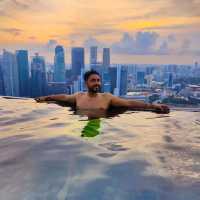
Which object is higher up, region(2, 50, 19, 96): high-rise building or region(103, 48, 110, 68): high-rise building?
region(103, 48, 110, 68): high-rise building

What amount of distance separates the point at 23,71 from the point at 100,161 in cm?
1361

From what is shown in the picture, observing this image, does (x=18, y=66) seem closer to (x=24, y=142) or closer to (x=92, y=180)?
(x=24, y=142)

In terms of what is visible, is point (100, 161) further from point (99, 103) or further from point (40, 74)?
point (40, 74)

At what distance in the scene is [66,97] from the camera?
4.83m

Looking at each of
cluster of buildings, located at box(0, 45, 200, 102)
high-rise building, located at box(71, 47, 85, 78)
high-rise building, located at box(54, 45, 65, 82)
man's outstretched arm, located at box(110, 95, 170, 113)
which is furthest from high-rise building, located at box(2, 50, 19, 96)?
man's outstretched arm, located at box(110, 95, 170, 113)

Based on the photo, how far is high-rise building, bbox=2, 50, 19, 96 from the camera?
13.1 meters

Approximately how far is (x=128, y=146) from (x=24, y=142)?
3.01 ft

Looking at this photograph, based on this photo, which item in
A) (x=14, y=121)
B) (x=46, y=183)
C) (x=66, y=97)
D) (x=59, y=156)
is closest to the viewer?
(x=46, y=183)

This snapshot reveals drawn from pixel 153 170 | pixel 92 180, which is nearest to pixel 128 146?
pixel 153 170

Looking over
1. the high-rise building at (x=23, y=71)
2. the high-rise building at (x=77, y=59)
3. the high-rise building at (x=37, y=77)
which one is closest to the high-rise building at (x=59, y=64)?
the high-rise building at (x=77, y=59)

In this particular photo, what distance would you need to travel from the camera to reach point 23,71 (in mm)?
14547

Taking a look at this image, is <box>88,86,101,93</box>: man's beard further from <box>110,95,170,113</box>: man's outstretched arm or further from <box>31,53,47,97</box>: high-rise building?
<box>31,53,47,97</box>: high-rise building

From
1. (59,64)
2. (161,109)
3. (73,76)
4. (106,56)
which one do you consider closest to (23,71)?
(73,76)

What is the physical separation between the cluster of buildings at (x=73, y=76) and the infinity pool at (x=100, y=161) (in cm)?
566
